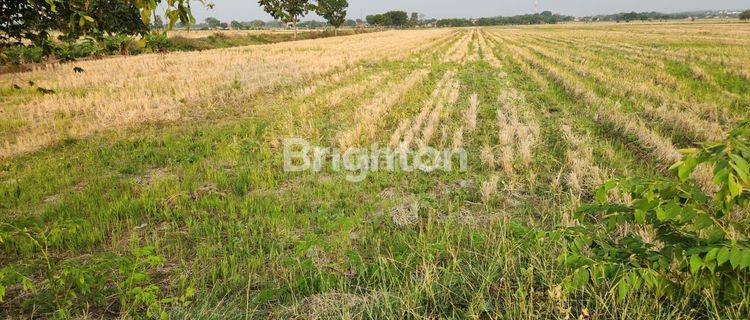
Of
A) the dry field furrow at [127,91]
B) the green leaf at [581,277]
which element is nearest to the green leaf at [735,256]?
the green leaf at [581,277]

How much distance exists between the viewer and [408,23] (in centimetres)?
15438

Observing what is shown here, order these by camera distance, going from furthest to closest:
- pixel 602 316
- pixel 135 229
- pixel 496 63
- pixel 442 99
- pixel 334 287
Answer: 1. pixel 496 63
2. pixel 442 99
3. pixel 135 229
4. pixel 334 287
5. pixel 602 316

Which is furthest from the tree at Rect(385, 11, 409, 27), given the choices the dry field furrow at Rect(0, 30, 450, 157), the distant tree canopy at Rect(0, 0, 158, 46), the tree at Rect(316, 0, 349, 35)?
the distant tree canopy at Rect(0, 0, 158, 46)

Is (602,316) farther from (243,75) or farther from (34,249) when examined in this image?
(243,75)

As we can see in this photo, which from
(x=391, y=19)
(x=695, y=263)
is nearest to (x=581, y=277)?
(x=695, y=263)

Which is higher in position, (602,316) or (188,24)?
(188,24)

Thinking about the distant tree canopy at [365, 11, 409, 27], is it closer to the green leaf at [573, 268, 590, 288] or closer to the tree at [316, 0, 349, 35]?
the tree at [316, 0, 349, 35]

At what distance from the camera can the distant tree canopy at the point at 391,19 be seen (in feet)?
453

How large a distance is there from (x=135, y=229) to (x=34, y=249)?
0.89 meters

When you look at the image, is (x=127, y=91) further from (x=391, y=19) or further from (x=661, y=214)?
(x=391, y=19)

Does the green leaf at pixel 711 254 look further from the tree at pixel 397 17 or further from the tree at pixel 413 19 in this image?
the tree at pixel 413 19

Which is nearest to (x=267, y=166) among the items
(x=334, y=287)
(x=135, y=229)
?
(x=135, y=229)

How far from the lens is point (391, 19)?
145125 millimetres

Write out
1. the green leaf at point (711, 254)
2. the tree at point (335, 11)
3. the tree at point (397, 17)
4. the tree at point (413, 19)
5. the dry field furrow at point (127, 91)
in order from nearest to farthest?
the green leaf at point (711, 254) → the dry field furrow at point (127, 91) → the tree at point (335, 11) → the tree at point (397, 17) → the tree at point (413, 19)
